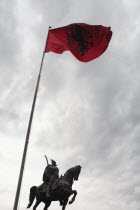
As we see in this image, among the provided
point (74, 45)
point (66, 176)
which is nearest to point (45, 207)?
point (66, 176)

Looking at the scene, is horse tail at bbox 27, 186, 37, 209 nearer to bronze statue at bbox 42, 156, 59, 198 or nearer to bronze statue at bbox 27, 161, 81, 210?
bronze statue at bbox 27, 161, 81, 210

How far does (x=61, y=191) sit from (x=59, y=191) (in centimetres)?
14

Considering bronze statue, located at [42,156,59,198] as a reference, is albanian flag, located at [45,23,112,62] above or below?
above

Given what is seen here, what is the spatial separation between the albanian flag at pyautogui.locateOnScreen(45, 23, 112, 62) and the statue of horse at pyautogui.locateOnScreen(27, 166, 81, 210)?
7.93 meters

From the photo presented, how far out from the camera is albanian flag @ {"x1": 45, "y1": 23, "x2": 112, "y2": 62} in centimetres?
1878

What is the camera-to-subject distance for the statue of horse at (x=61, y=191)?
18.1 meters

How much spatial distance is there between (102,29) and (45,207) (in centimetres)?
1305

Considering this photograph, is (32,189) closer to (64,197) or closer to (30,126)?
(64,197)

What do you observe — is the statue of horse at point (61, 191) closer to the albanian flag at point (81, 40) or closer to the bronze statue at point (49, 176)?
the bronze statue at point (49, 176)

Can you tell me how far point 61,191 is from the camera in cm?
1803

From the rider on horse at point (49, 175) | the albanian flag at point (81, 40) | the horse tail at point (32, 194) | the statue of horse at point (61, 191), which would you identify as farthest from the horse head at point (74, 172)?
the albanian flag at point (81, 40)

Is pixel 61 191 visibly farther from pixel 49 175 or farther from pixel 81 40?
pixel 81 40

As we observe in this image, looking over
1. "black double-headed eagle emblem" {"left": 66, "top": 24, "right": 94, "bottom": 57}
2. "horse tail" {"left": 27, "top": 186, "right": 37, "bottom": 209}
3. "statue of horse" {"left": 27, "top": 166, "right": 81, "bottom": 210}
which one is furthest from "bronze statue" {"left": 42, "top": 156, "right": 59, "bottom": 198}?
"black double-headed eagle emblem" {"left": 66, "top": 24, "right": 94, "bottom": 57}

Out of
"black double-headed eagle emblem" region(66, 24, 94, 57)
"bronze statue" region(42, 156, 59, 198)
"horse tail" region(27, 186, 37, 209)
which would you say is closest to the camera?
"bronze statue" region(42, 156, 59, 198)
